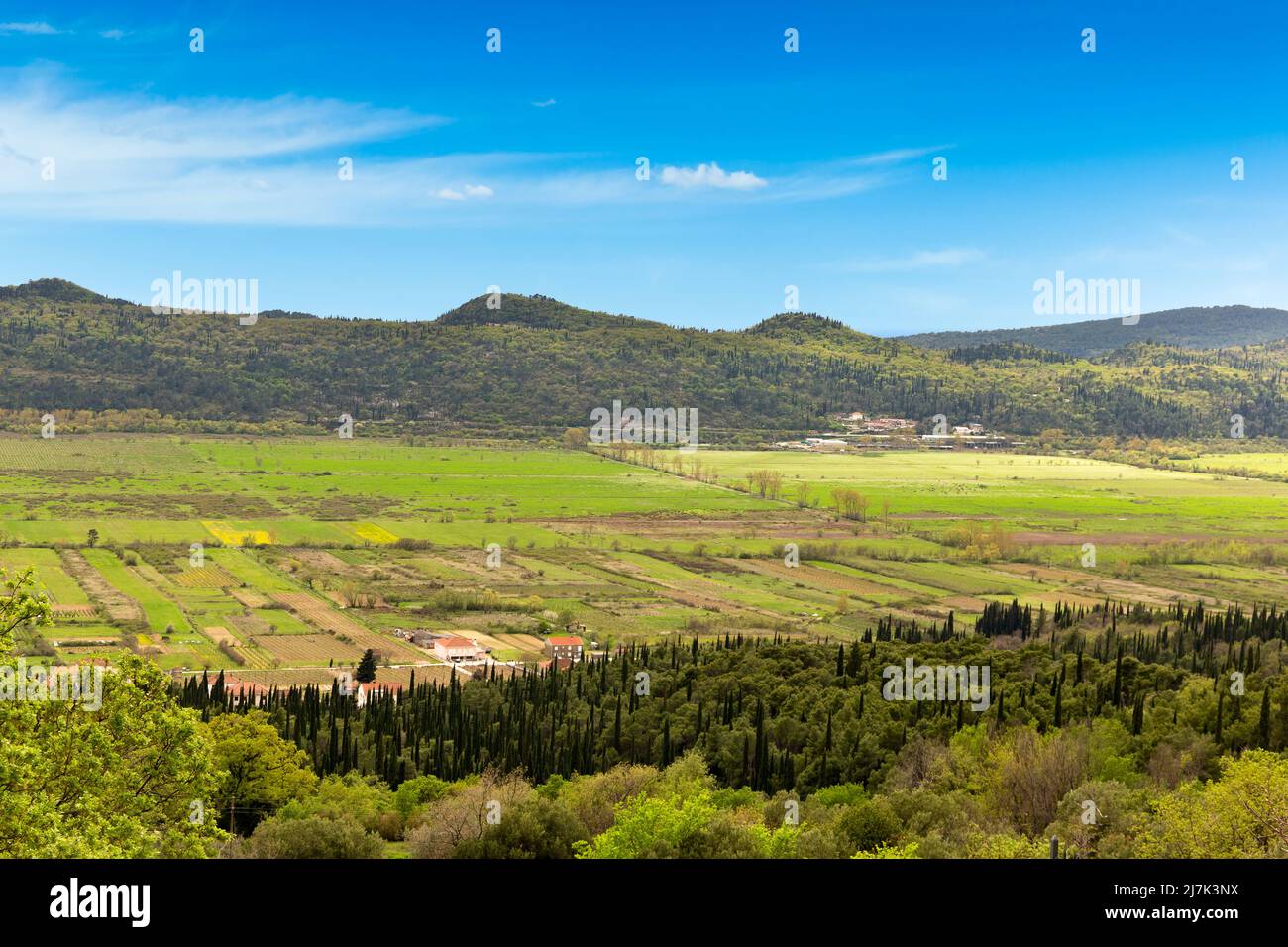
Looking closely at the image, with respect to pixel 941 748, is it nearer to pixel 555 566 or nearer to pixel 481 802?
pixel 481 802

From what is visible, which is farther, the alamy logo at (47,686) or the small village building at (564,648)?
the small village building at (564,648)
